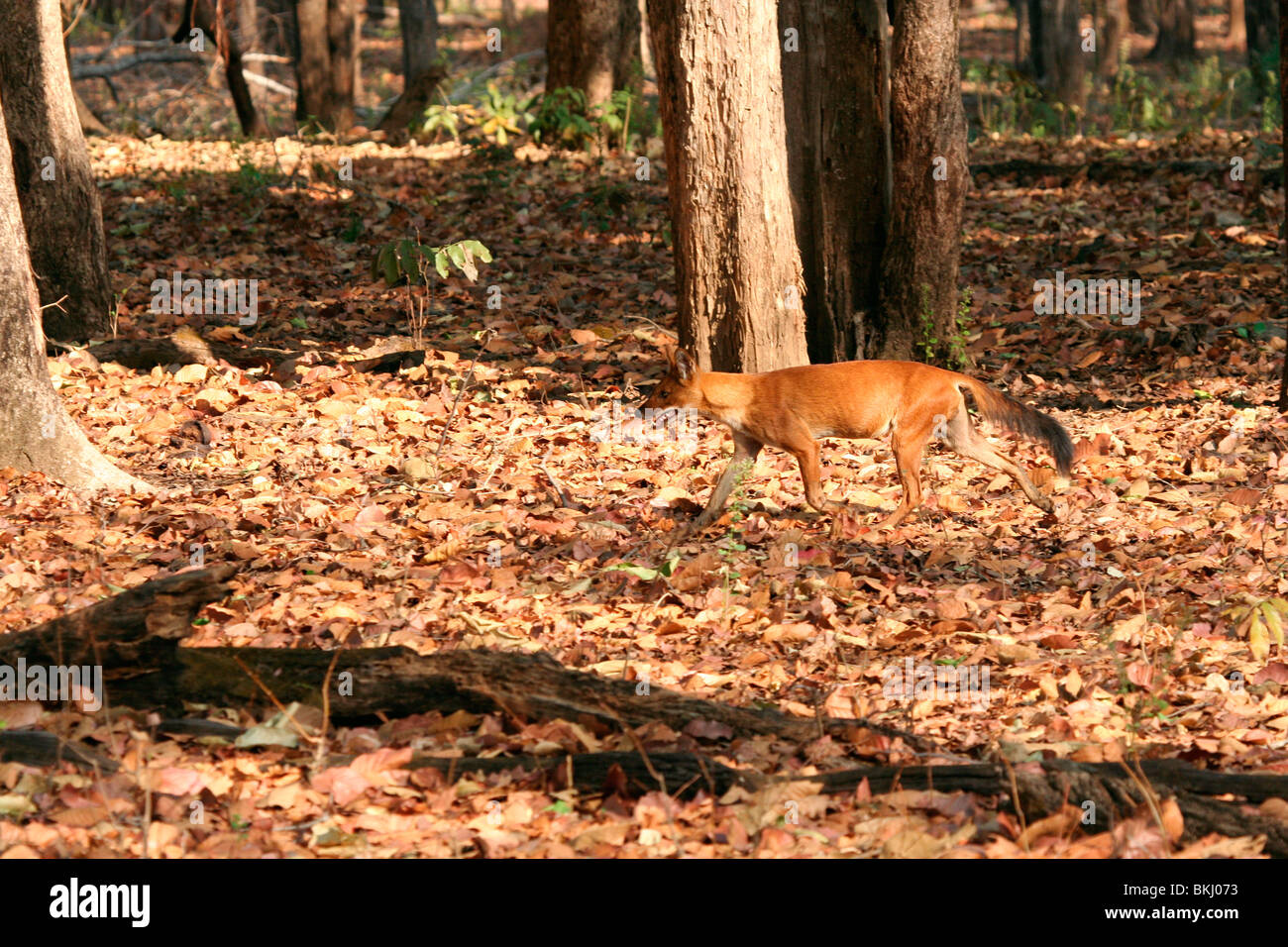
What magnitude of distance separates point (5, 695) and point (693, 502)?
416 cm

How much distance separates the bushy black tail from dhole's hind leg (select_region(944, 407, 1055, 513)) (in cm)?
14

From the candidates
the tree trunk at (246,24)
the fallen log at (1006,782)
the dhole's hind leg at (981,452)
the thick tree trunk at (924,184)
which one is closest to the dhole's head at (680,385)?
the dhole's hind leg at (981,452)

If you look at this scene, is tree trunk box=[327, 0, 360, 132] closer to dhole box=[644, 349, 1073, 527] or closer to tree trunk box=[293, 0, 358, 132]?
tree trunk box=[293, 0, 358, 132]

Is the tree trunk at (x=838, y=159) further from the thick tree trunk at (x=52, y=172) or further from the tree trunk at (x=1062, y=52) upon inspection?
the tree trunk at (x=1062, y=52)

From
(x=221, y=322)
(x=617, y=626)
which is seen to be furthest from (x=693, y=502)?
(x=221, y=322)

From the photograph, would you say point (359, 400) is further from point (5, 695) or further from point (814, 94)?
point (5, 695)

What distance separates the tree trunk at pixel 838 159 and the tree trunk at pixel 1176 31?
88.0ft

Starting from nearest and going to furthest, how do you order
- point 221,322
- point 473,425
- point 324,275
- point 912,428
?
point 912,428 < point 473,425 < point 221,322 < point 324,275

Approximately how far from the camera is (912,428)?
807 centimetres

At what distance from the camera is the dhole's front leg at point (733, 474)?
7.91 meters

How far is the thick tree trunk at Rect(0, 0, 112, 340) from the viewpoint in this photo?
1037 cm

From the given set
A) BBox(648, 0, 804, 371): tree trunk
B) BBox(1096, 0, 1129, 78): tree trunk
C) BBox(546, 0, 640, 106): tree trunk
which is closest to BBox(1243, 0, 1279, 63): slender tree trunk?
BBox(1096, 0, 1129, 78): tree trunk

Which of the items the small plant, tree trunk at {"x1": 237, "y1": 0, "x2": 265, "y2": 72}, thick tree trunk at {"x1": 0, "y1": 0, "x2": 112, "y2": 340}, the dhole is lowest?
the dhole

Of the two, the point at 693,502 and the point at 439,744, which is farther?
the point at 693,502
